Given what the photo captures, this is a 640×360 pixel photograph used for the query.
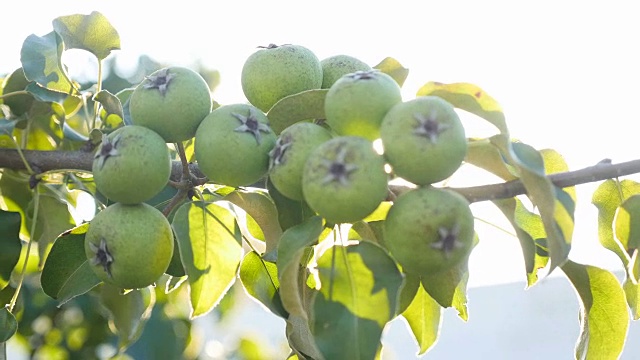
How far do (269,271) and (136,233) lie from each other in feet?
0.88

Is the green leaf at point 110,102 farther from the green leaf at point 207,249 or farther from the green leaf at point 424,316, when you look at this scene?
the green leaf at point 424,316

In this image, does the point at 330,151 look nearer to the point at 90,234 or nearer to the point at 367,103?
the point at 367,103

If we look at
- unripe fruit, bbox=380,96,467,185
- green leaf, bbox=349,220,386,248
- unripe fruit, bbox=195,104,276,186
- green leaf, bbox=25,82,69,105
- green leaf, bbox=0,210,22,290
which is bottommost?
green leaf, bbox=0,210,22,290

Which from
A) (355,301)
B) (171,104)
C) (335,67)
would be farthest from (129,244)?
(335,67)

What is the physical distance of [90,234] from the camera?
1059mm

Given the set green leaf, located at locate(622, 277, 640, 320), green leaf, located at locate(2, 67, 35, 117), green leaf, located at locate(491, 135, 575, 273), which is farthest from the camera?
green leaf, located at locate(2, 67, 35, 117)

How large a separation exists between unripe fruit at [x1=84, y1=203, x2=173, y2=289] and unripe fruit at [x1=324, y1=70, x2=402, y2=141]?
10.7 inches

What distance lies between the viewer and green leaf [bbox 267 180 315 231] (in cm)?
106

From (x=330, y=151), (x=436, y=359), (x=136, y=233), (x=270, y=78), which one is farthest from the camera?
(x=436, y=359)

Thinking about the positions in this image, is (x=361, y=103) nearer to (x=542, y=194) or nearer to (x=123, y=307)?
(x=542, y=194)

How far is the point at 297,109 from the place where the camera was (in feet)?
3.43

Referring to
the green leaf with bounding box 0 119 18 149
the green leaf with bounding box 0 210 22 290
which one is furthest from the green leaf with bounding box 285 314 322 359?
the green leaf with bounding box 0 119 18 149

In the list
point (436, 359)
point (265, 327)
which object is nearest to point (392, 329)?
point (436, 359)

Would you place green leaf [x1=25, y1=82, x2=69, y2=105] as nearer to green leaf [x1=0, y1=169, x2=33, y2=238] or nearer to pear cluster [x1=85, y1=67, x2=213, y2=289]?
green leaf [x1=0, y1=169, x2=33, y2=238]
